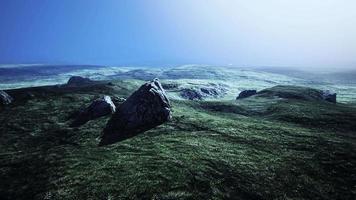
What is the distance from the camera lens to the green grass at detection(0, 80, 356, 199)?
30.7 m

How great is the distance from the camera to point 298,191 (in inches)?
1204

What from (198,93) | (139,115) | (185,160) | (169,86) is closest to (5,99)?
(139,115)

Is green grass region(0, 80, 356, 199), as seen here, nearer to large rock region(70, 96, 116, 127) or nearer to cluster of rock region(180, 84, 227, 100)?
large rock region(70, 96, 116, 127)

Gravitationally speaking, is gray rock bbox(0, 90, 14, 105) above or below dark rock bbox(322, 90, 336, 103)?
above

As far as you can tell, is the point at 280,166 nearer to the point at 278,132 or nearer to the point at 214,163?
the point at 214,163

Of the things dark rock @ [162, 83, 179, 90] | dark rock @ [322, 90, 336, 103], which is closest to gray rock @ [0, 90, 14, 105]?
dark rock @ [162, 83, 179, 90]

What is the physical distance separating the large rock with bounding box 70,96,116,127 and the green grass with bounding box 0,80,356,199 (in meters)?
2.54

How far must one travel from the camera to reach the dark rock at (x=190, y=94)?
146m

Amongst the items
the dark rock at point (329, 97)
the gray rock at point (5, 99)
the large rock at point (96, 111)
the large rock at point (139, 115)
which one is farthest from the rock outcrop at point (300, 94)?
the gray rock at point (5, 99)

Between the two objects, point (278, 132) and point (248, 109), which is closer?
point (278, 132)

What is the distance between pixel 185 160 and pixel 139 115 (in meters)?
17.5

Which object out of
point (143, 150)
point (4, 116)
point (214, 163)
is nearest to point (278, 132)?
point (214, 163)

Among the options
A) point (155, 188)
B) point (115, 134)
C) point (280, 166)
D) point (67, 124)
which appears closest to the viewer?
point (155, 188)

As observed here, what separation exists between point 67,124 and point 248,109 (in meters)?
39.3
